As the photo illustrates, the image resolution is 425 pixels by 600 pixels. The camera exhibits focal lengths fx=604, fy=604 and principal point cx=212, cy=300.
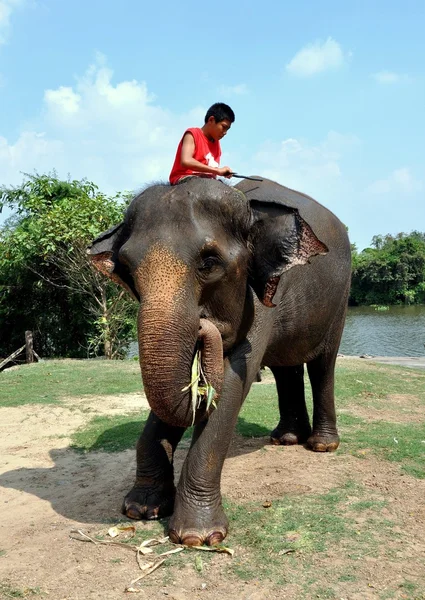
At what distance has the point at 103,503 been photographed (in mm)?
4312

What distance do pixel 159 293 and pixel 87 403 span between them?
209 inches

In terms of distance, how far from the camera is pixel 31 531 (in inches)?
150

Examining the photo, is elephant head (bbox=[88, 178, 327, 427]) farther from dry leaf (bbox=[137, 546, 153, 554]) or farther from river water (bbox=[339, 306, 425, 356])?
river water (bbox=[339, 306, 425, 356])

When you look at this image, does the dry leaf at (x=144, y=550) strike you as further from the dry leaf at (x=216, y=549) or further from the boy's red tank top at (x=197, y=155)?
the boy's red tank top at (x=197, y=155)

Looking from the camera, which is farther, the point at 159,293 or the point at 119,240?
the point at 119,240

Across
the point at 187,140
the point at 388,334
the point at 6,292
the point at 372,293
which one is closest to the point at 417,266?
the point at 372,293

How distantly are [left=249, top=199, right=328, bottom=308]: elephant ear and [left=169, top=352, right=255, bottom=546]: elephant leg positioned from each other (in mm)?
775

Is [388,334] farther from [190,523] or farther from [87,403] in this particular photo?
[190,523]

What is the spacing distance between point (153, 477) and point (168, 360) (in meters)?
1.45

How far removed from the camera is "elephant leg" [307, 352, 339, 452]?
563 cm

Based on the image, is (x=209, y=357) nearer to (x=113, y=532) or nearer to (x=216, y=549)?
(x=216, y=549)

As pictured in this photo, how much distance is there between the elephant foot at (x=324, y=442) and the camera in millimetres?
5613

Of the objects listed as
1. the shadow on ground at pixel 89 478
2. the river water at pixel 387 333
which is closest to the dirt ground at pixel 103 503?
the shadow on ground at pixel 89 478

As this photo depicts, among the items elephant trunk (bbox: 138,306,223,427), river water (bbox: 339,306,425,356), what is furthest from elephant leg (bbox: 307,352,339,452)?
river water (bbox: 339,306,425,356)
